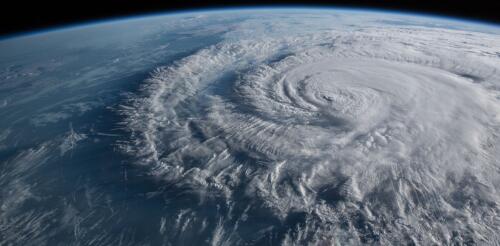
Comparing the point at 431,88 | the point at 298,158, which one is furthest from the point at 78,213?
the point at 431,88

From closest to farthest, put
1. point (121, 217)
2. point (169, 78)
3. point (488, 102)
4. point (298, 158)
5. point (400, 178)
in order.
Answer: point (121, 217) < point (400, 178) < point (298, 158) < point (488, 102) < point (169, 78)

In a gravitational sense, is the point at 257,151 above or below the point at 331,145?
below

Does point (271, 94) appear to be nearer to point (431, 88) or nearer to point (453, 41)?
point (431, 88)

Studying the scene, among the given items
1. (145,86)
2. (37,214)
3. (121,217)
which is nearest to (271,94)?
(145,86)

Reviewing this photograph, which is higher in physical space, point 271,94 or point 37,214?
Result: point 271,94

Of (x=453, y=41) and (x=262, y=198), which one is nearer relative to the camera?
(x=262, y=198)

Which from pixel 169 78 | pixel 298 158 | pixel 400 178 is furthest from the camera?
pixel 169 78

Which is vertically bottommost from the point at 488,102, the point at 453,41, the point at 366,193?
the point at 366,193
